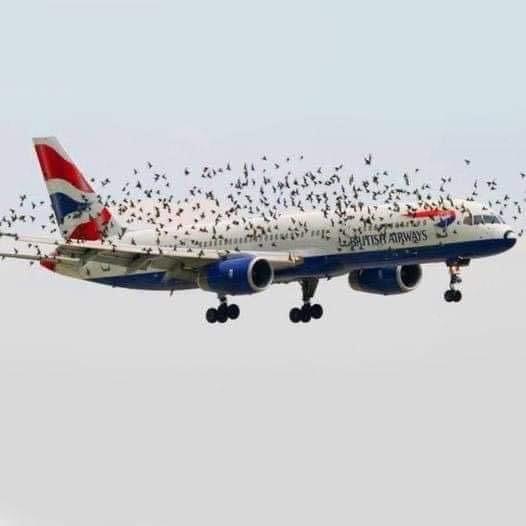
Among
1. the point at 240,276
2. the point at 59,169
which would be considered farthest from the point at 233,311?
the point at 59,169

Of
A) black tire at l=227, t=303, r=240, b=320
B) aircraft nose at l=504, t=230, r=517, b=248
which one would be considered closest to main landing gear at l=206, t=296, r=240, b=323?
black tire at l=227, t=303, r=240, b=320

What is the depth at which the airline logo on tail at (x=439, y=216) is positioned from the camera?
84.1m

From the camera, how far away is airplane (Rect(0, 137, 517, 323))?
84.2 m

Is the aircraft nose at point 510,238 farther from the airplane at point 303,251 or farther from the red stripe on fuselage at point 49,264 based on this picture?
the red stripe on fuselage at point 49,264

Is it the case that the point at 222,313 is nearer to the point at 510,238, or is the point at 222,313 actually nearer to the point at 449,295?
the point at 449,295

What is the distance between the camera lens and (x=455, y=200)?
85.3 meters

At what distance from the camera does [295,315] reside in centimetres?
9481

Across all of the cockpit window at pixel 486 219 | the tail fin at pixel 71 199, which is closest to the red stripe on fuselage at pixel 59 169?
the tail fin at pixel 71 199

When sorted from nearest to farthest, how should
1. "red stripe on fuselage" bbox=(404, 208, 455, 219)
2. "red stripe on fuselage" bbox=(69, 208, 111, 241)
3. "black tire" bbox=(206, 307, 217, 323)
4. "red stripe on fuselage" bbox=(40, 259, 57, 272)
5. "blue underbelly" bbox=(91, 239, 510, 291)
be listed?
"blue underbelly" bbox=(91, 239, 510, 291), "red stripe on fuselage" bbox=(404, 208, 455, 219), "black tire" bbox=(206, 307, 217, 323), "red stripe on fuselage" bbox=(40, 259, 57, 272), "red stripe on fuselage" bbox=(69, 208, 111, 241)

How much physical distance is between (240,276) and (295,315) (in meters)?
10.5

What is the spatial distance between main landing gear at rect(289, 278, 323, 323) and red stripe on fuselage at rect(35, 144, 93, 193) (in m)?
15.5

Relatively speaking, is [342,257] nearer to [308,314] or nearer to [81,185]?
[308,314]

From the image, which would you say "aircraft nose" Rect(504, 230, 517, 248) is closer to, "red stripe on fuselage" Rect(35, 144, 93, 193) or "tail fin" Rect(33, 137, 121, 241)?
"tail fin" Rect(33, 137, 121, 241)

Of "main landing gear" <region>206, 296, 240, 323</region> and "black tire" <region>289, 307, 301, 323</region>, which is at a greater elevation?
"black tire" <region>289, 307, 301, 323</region>
